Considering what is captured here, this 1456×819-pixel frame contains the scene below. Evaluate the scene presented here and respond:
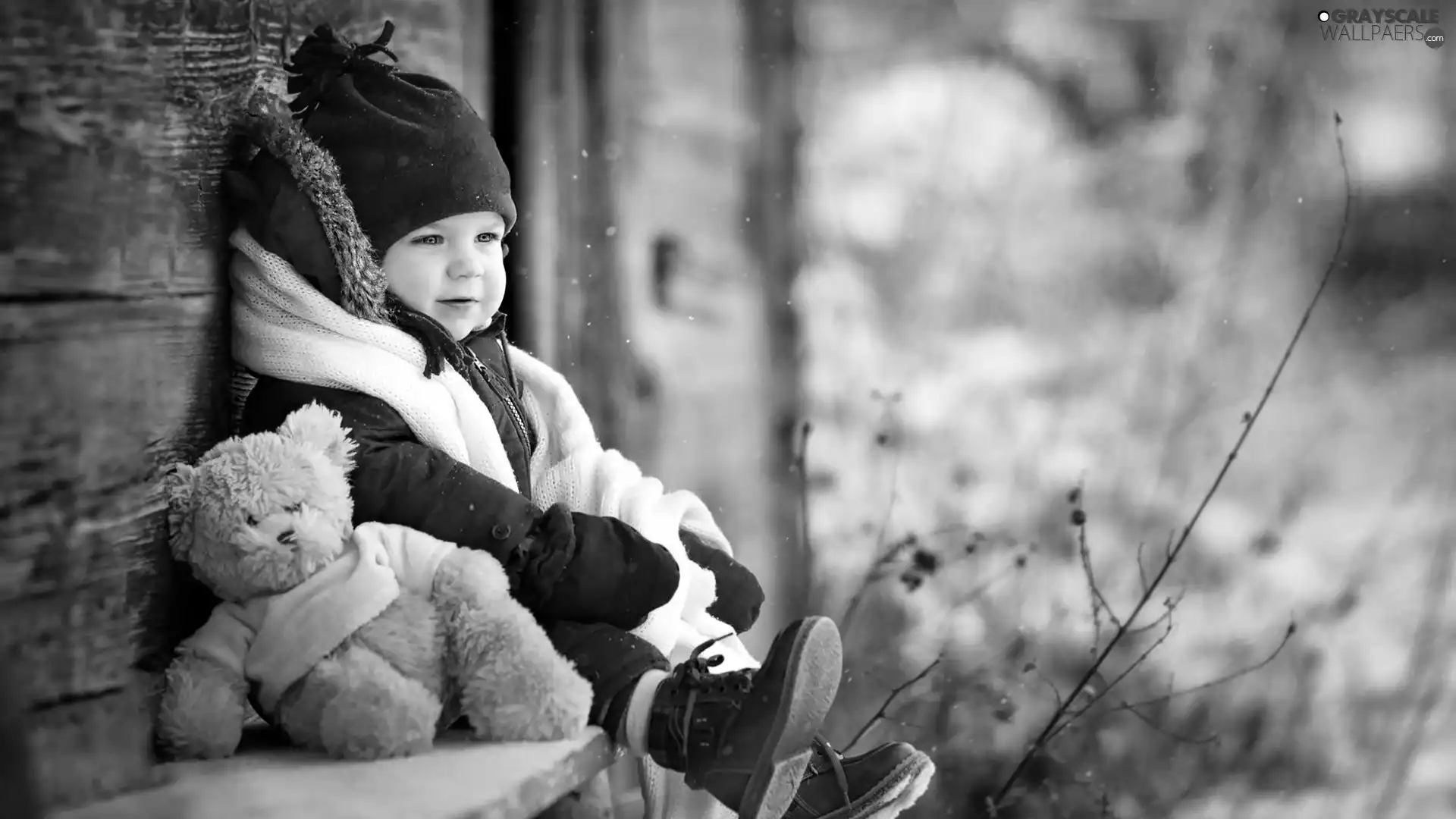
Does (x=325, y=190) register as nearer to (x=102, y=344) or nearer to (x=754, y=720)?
(x=102, y=344)

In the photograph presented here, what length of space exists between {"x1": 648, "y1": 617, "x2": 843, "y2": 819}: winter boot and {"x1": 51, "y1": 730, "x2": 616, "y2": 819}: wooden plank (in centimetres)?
8

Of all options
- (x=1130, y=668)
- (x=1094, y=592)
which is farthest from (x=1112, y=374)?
(x=1130, y=668)

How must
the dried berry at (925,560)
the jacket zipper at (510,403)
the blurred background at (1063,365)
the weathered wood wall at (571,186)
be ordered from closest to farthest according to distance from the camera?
1. the jacket zipper at (510,403)
2. the weathered wood wall at (571,186)
3. the blurred background at (1063,365)
4. the dried berry at (925,560)

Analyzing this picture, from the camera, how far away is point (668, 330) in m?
1.94

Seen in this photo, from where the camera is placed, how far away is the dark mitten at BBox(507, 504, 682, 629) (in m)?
1.19

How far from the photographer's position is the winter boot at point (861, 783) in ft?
4.21

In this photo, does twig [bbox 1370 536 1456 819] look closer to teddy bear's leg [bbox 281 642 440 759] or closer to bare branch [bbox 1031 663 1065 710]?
bare branch [bbox 1031 663 1065 710]

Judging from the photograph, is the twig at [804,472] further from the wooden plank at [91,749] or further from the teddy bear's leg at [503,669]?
the wooden plank at [91,749]

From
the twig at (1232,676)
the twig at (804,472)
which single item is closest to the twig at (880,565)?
the twig at (804,472)

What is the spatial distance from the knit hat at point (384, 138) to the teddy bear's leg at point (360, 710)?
0.45 m

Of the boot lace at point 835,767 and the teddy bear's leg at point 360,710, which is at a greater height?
the teddy bear's leg at point 360,710

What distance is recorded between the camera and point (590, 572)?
1.19 meters

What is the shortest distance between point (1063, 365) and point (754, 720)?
1127 millimetres

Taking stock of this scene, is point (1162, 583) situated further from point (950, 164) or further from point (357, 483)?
point (357, 483)
